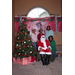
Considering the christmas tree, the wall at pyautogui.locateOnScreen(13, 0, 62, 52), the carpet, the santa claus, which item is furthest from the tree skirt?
the wall at pyautogui.locateOnScreen(13, 0, 62, 52)

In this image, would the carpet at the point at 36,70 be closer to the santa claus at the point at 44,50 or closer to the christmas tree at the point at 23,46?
the santa claus at the point at 44,50

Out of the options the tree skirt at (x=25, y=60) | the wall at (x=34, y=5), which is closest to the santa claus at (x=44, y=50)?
the tree skirt at (x=25, y=60)

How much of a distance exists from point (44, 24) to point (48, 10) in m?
1.08

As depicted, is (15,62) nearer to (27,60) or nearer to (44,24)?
(27,60)

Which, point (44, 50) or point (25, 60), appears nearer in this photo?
point (25, 60)

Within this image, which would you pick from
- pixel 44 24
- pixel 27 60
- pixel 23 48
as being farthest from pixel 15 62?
pixel 44 24

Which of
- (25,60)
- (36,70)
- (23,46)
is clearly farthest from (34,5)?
(36,70)

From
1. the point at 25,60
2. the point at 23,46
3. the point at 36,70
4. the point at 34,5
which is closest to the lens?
the point at 36,70

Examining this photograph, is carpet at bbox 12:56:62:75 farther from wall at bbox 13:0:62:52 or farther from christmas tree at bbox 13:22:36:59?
wall at bbox 13:0:62:52

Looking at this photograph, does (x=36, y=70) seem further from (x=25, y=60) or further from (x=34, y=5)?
(x=34, y=5)

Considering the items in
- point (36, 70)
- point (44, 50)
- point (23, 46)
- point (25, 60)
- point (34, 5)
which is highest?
point (34, 5)

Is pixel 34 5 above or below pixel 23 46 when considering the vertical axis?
above
